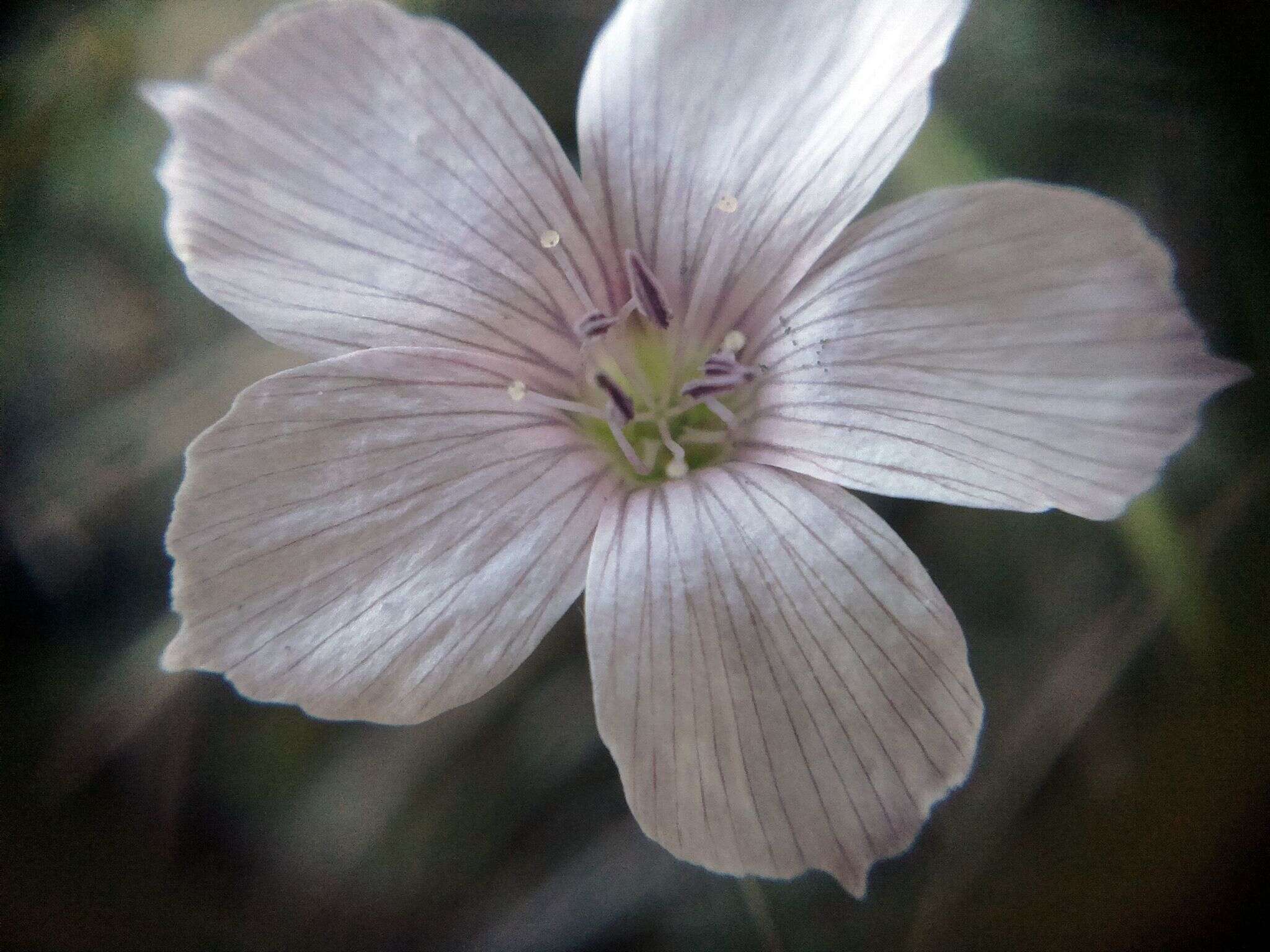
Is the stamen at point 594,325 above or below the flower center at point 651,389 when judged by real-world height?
above

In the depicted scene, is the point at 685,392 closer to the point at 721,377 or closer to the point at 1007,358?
the point at 721,377

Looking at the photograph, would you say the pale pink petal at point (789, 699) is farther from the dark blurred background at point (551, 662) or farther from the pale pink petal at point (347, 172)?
the dark blurred background at point (551, 662)

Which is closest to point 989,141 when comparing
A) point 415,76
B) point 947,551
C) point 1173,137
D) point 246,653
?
point 1173,137

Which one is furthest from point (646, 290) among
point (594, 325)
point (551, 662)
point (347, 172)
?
point (551, 662)

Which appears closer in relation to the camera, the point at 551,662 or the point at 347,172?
the point at 347,172

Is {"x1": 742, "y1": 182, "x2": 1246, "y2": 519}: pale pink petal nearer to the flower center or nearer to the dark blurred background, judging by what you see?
the flower center

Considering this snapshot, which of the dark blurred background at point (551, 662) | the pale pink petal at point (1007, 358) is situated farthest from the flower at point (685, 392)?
the dark blurred background at point (551, 662)
